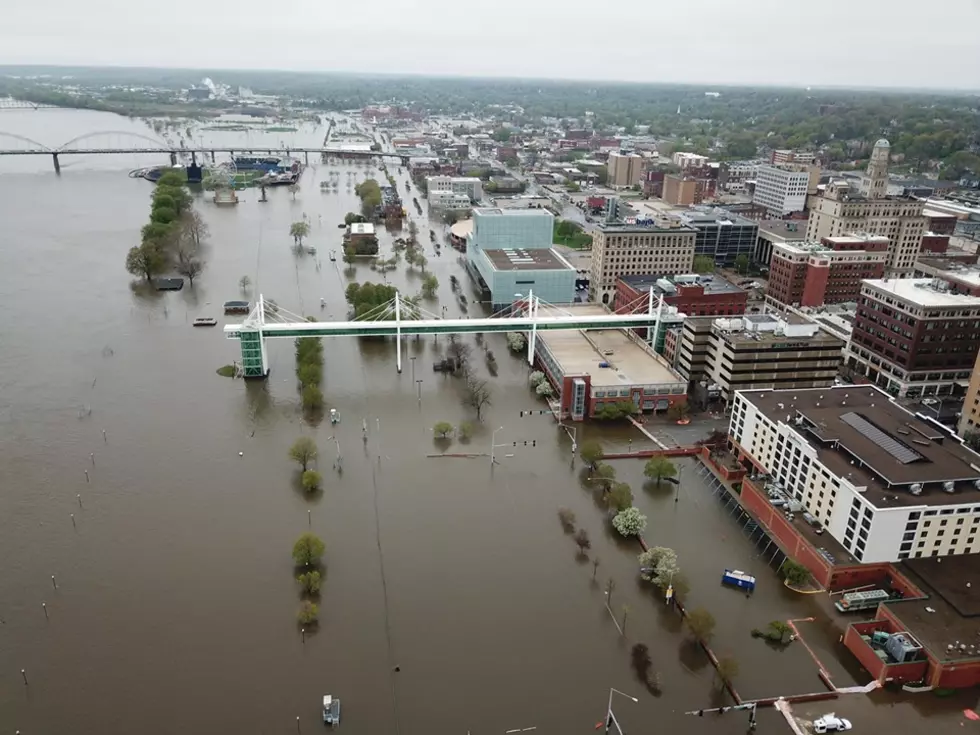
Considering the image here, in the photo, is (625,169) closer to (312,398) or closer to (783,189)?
(783,189)

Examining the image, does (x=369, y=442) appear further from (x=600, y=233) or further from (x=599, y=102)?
(x=599, y=102)

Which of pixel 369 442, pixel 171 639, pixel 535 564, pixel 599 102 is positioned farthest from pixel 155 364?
pixel 599 102

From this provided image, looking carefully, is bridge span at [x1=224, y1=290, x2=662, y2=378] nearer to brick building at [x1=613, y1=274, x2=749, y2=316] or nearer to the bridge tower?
the bridge tower

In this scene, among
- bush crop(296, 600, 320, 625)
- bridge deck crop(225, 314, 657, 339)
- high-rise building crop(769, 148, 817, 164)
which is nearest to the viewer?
bush crop(296, 600, 320, 625)

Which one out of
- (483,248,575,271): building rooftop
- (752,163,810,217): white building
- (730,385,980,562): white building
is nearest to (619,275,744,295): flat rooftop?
(483,248,575,271): building rooftop

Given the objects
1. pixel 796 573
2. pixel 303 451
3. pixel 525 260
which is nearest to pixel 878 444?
pixel 796 573
